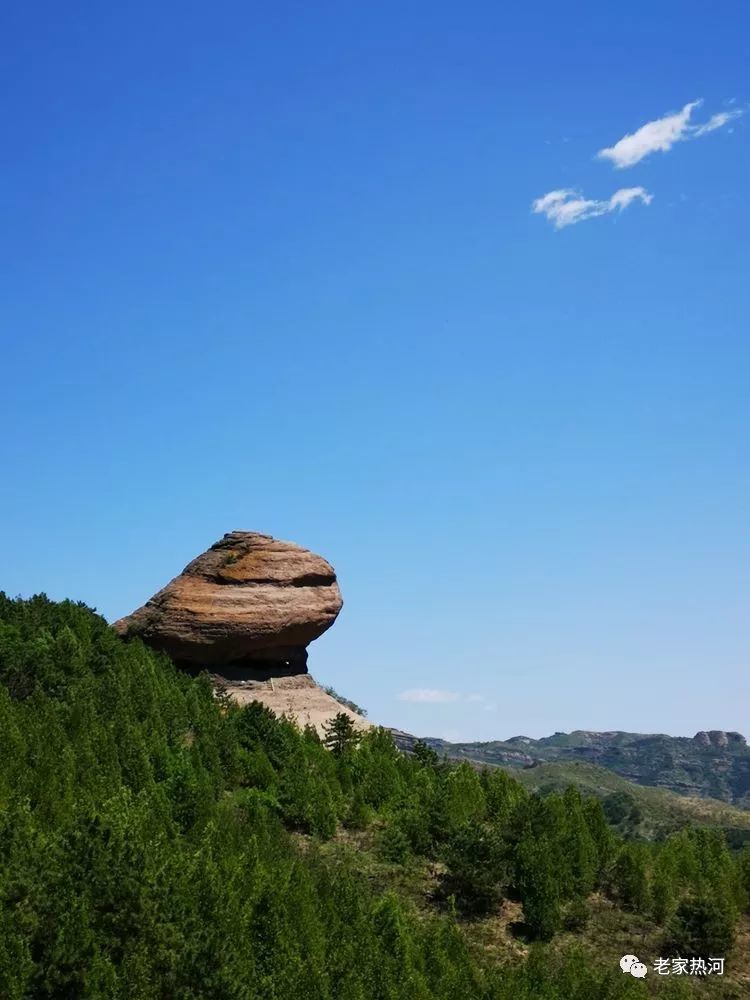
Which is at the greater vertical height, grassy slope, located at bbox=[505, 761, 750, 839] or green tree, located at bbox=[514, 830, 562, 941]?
green tree, located at bbox=[514, 830, 562, 941]

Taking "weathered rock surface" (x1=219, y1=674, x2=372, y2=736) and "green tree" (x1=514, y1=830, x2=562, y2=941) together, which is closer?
"green tree" (x1=514, y1=830, x2=562, y2=941)

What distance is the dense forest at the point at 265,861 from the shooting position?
19.5m

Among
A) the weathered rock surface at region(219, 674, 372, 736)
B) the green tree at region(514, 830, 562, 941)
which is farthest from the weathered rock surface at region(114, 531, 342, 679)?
the green tree at region(514, 830, 562, 941)

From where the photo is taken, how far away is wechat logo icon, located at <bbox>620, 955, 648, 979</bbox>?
92.0 feet

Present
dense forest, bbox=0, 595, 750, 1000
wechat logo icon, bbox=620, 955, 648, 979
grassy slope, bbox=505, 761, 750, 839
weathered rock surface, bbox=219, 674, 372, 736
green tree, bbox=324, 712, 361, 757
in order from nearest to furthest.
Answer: dense forest, bbox=0, 595, 750, 1000 → wechat logo icon, bbox=620, 955, 648, 979 → green tree, bbox=324, 712, 361, 757 → weathered rock surface, bbox=219, 674, 372, 736 → grassy slope, bbox=505, 761, 750, 839

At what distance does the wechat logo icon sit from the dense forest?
519 mm

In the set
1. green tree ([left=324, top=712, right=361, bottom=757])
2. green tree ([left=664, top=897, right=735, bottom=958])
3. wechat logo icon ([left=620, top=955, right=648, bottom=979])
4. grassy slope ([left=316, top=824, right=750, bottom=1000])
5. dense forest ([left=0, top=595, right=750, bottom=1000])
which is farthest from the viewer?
green tree ([left=324, top=712, right=361, bottom=757])

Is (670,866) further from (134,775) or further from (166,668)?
(166,668)

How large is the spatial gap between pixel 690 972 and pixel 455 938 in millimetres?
8586

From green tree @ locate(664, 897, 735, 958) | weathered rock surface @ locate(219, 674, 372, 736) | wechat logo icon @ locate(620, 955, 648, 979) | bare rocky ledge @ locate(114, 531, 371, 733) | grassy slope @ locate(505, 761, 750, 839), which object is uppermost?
bare rocky ledge @ locate(114, 531, 371, 733)

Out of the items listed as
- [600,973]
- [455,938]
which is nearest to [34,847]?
[455,938]

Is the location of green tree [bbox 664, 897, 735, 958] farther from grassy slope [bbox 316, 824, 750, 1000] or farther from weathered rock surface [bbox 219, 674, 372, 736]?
weathered rock surface [bbox 219, 674, 372, 736]

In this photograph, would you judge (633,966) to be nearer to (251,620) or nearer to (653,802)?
(251,620)

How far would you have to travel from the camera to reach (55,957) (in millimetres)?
18109
